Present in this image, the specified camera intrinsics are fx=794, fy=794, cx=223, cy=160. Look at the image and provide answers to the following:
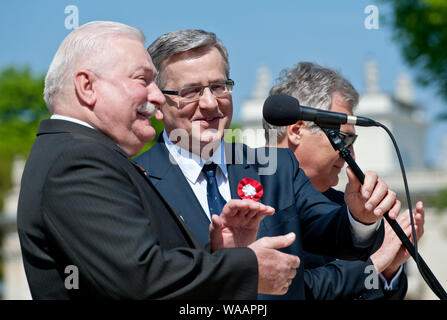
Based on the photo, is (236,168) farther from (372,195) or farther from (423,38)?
(423,38)

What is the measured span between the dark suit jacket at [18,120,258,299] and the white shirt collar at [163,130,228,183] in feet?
3.03

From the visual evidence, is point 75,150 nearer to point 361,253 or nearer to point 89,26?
point 89,26

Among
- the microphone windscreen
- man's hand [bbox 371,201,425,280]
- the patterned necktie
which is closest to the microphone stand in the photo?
the microphone windscreen

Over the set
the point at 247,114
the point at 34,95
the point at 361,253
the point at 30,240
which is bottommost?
the point at 247,114

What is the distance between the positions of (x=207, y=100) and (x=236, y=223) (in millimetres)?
1032

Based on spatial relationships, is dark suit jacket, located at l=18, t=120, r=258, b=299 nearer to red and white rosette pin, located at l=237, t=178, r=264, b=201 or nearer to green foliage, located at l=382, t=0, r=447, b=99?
red and white rosette pin, located at l=237, t=178, r=264, b=201

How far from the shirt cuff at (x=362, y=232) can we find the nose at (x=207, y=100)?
85 cm

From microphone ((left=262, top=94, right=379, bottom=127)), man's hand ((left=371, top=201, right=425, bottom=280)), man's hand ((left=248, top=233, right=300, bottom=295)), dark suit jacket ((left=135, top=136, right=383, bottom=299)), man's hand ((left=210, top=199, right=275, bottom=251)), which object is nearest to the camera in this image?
man's hand ((left=248, top=233, right=300, bottom=295))

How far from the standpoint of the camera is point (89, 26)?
3.03 metres

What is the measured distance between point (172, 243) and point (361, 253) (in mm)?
1117

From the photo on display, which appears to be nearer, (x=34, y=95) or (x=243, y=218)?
(x=243, y=218)

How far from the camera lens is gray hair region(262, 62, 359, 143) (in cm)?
Answer: 467

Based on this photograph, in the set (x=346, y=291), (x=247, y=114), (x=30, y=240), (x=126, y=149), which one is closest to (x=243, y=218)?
(x=126, y=149)

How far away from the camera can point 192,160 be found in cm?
381
